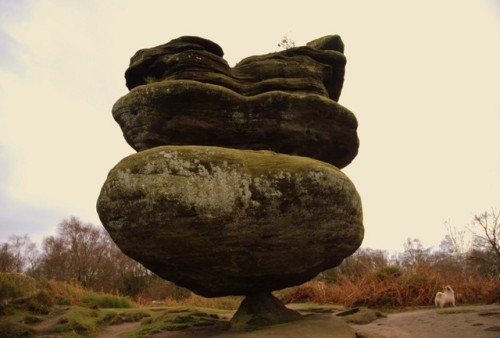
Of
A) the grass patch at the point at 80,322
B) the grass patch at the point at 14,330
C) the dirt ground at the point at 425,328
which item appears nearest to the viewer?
the dirt ground at the point at 425,328

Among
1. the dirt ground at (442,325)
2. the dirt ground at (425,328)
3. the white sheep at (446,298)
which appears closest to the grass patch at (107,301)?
the dirt ground at (425,328)

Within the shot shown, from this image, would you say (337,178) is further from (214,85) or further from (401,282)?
(401,282)

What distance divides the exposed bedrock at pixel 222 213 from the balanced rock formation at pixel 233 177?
19 mm

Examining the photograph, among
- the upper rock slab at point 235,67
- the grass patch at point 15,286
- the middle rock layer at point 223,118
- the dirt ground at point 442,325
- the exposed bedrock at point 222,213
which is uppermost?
the upper rock slab at point 235,67

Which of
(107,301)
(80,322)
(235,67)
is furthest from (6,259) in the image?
(235,67)

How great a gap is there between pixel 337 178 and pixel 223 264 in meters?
2.72

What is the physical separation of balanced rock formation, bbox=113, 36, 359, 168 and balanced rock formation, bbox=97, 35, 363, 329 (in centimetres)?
2

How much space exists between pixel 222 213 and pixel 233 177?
664mm

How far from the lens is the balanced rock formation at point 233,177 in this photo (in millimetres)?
6309

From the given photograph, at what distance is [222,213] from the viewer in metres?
6.30

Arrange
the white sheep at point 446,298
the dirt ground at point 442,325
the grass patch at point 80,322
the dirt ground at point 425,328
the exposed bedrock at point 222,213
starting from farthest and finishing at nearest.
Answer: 1. the white sheep at point 446,298
2. the grass patch at point 80,322
3. the dirt ground at point 442,325
4. the dirt ground at point 425,328
5. the exposed bedrock at point 222,213

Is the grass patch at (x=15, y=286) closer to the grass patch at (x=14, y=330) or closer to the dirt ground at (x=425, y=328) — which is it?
Answer: the grass patch at (x=14, y=330)

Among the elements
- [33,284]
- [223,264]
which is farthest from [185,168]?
[33,284]

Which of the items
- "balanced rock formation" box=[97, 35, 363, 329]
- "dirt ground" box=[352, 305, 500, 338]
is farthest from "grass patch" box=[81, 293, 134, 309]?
"dirt ground" box=[352, 305, 500, 338]
